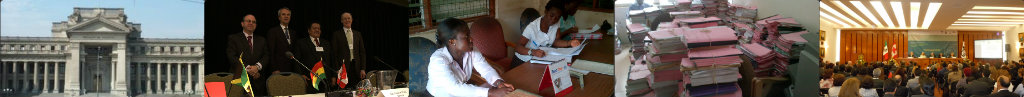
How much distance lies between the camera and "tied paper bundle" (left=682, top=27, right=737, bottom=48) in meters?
3.25

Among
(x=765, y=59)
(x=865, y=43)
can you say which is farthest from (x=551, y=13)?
(x=865, y=43)

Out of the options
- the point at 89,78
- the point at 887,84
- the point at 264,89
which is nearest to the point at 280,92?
the point at 264,89

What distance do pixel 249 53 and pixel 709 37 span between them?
5060 mm

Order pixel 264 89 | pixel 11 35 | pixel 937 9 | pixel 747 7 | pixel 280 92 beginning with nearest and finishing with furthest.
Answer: pixel 747 7 < pixel 937 9 < pixel 11 35 < pixel 280 92 < pixel 264 89

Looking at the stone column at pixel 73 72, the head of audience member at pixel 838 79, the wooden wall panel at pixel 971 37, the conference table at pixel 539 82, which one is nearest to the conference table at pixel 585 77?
the conference table at pixel 539 82

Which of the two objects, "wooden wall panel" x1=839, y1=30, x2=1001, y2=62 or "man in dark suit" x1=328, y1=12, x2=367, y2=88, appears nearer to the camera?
"wooden wall panel" x1=839, y1=30, x2=1001, y2=62

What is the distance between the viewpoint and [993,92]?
3.71m

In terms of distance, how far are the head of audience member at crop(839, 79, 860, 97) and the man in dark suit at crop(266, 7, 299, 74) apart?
17.2 ft

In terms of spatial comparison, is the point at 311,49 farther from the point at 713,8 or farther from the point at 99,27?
the point at 713,8

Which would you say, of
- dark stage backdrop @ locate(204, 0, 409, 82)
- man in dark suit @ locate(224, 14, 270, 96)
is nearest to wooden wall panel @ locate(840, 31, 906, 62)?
dark stage backdrop @ locate(204, 0, 409, 82)

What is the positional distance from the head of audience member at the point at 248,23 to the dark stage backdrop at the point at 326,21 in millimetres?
34

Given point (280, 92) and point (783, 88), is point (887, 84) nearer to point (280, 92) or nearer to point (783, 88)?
point (783, 88)

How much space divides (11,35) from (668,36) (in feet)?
11.8

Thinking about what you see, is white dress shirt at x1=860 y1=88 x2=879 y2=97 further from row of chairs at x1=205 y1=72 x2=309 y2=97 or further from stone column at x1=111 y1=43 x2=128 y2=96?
row of chairs at x1=205 y1=72 x2=309 y2=97
